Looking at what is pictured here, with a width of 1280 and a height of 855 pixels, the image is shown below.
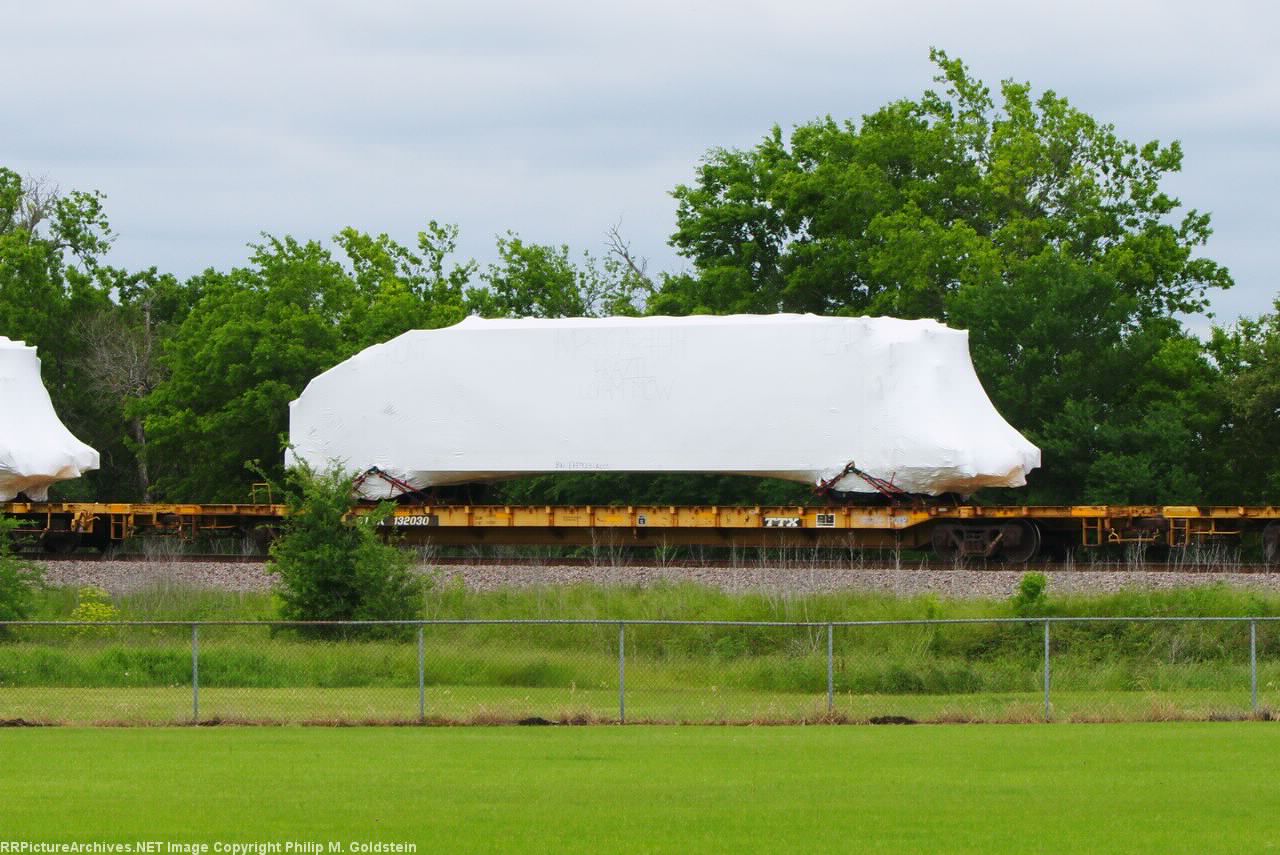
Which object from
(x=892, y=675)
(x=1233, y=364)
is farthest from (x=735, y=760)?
(x=1233, y=364)

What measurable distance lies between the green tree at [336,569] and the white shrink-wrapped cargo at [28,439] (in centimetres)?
1146

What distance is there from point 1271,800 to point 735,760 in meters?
4.44

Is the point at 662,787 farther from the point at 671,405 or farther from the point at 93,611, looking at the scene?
the point at 671,405

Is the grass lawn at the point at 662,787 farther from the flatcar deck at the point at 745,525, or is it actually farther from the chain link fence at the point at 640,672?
the flatcar deck at the point at 745,525

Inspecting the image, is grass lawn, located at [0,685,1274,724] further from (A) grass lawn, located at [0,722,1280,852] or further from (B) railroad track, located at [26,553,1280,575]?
→ (B) railroad track, located at [26,553,1280,575]

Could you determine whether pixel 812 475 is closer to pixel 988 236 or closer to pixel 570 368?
pixel 570 368

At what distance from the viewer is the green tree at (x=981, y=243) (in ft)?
134

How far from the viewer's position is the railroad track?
30500 mm

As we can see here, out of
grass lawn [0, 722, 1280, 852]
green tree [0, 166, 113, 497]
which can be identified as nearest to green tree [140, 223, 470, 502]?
green tree [0, 166, 113, 497]

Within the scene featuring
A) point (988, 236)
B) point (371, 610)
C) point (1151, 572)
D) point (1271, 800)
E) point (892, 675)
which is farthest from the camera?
point (988, 236)

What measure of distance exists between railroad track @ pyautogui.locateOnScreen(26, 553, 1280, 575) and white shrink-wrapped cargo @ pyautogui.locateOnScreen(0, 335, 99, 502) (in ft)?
5.18

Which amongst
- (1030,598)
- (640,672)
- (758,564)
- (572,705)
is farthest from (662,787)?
(758,564)

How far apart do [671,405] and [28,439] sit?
520 inches

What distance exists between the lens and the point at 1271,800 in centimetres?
1277
